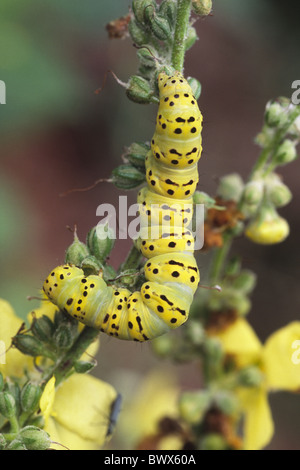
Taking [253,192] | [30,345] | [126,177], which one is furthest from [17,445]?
[253,192]

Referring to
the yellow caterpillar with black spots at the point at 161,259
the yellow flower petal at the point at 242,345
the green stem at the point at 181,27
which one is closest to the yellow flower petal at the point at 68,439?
the yellow caterpillar with black spots at the point at 161,259

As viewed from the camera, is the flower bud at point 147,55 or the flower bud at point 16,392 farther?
the flower bud at point 16,392

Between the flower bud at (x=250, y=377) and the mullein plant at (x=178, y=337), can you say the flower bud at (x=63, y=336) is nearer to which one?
the mullein plant at (x=178, y=337)

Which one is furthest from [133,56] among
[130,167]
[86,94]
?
[130,167]

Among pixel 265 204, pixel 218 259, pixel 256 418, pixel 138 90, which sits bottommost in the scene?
Result: pixel 256 418

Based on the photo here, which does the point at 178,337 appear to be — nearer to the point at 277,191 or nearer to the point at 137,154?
the point at 277,191

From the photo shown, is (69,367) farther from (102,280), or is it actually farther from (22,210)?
(22,210)
